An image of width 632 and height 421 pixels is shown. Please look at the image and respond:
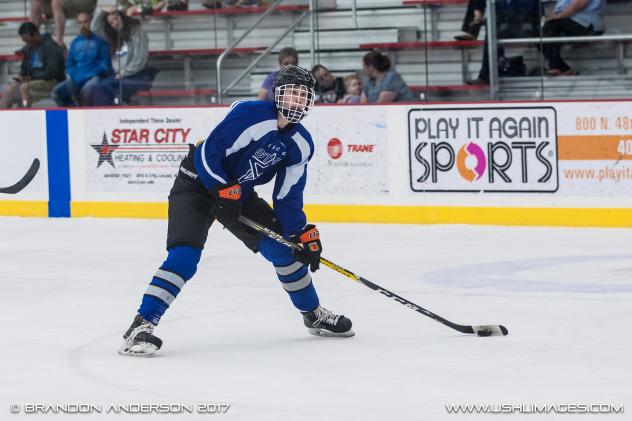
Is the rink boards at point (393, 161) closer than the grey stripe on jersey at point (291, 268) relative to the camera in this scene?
No

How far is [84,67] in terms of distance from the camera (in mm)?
11172

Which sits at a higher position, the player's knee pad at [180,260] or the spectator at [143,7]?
the spectator at [143,7]

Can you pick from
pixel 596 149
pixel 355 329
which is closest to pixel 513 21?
pixel 596 149

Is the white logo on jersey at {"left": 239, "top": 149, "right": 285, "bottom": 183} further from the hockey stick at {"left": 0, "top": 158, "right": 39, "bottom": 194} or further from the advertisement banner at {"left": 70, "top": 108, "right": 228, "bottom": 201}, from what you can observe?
the hockey stick at {"left": 0, "top": 158, "right": 39, "bottom": 194}

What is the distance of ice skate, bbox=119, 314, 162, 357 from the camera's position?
5.03 m

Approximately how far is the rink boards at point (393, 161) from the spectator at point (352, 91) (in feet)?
0.60

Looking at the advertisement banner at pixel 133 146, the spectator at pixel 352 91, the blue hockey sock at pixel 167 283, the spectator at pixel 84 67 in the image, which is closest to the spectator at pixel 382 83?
the spectator at pixel 352 91

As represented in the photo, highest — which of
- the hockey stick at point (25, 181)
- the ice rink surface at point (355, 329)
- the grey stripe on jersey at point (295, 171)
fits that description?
the grey stripe on jersey at point (295, 171)

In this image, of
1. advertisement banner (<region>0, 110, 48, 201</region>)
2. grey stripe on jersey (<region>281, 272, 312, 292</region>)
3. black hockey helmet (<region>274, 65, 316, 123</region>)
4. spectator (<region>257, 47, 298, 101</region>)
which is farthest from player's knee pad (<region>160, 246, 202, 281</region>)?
advertisement banner (<region>0, 110, 48, 201</region>)

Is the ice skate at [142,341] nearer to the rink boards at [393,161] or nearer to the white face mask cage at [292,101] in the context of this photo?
the white face mask cage at [292,101]

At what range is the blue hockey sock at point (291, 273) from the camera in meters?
5.35

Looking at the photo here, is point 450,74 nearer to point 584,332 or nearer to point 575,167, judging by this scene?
point 575,167

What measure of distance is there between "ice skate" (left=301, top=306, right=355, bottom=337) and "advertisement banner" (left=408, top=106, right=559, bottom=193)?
12.9 ft

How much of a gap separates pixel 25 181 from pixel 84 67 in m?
1.05
